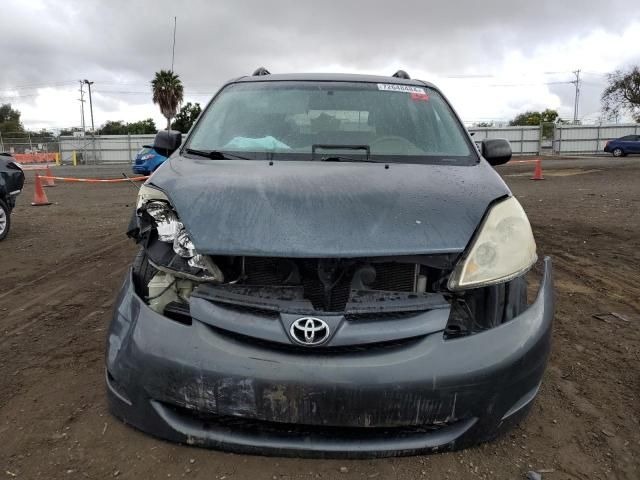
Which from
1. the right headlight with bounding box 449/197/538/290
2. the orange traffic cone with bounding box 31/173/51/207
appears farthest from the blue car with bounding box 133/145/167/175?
the right headlight with bounding box 449/197/538/290

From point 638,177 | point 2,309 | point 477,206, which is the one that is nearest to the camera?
point 477,206

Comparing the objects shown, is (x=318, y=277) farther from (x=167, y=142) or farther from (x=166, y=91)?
(x=166, y=91)

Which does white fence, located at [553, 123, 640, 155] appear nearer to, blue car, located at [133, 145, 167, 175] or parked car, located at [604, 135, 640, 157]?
parked car, located at [604, 135, 640, 157]

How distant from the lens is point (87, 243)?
6879 mm

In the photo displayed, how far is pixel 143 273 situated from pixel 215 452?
0.81 meters

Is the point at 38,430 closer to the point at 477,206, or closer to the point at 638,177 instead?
the point at 477,206

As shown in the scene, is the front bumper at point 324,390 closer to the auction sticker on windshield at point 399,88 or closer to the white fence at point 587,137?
the auction sticker on windshield at point 399,88

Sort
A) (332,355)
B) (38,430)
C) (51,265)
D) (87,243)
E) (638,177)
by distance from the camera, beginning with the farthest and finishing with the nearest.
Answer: (638,177), (87,243), (51,265), (38,430), (332,355)

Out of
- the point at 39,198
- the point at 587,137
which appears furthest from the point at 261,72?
the point at 587,137

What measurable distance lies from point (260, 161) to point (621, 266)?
14.2 ft

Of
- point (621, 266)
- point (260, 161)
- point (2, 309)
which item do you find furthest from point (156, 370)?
point (621, 266)

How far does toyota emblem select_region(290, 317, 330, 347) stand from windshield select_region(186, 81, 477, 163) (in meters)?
1.24

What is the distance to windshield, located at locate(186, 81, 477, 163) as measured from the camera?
115 inches

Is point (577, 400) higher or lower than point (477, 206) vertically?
lower
